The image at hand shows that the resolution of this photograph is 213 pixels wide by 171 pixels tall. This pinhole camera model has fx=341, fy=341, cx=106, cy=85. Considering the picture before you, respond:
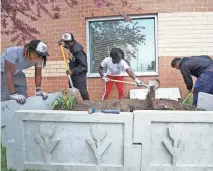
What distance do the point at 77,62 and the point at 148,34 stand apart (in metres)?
2.16

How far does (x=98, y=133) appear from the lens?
3.43 meters

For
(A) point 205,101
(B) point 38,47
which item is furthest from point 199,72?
(B) point 38,47

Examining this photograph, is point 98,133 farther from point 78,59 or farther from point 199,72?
point 78,59

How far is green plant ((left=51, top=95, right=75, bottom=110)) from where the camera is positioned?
15.5ft

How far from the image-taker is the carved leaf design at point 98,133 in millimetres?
3424

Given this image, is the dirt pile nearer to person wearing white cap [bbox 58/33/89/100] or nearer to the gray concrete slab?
the gray concrete slab

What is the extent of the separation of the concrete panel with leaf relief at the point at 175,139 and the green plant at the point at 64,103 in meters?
1.56

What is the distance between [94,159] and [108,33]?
495cm

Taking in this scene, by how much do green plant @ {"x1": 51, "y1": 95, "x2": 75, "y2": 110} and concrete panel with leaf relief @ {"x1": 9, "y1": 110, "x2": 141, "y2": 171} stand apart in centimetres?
115

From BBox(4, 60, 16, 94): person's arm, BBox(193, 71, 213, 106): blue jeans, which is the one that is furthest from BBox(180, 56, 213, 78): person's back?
BBox(4, 60, 16, 94): person's arm

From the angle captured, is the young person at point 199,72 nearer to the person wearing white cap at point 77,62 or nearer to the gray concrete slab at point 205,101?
the gray concrete slab at point 205,101

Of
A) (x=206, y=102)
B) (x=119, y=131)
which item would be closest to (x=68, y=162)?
(x=119, y=131)

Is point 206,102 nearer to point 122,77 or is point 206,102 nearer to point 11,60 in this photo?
point 11,60

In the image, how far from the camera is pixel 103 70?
811 centimetres
